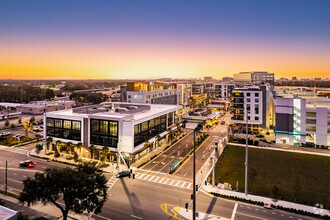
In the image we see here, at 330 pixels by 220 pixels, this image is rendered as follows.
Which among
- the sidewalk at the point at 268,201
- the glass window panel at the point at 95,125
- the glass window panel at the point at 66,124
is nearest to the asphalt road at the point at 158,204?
the sidewalk at the point at 268,201

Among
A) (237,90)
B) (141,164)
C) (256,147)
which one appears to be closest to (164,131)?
(141,164)

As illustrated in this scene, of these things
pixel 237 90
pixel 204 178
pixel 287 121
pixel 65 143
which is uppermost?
pixel 237 90

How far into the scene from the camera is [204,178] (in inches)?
1686

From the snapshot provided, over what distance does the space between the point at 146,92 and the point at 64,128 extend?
4805cm

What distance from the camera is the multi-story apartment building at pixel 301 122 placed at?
211 ft

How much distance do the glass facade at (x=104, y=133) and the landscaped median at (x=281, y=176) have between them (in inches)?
953

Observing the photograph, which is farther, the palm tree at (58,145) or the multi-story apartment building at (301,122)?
the multi-story apartment building at (301,122)

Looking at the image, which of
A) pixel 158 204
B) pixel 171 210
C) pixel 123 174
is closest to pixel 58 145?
pixel 123 174

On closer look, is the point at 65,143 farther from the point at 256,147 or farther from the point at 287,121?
the point at 287,121

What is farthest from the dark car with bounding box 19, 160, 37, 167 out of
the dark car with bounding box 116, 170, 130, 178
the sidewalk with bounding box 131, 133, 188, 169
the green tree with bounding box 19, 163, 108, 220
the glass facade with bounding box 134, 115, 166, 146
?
the green tree with bounding box 19, 163, 108, 220

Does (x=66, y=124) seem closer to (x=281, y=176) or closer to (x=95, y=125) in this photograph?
(x=95, y=125)

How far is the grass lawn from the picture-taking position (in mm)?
36062

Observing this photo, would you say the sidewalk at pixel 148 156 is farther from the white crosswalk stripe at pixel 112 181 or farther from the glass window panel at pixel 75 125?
the glass window panel at pixel 75 125

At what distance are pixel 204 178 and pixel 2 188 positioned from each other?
116ft
